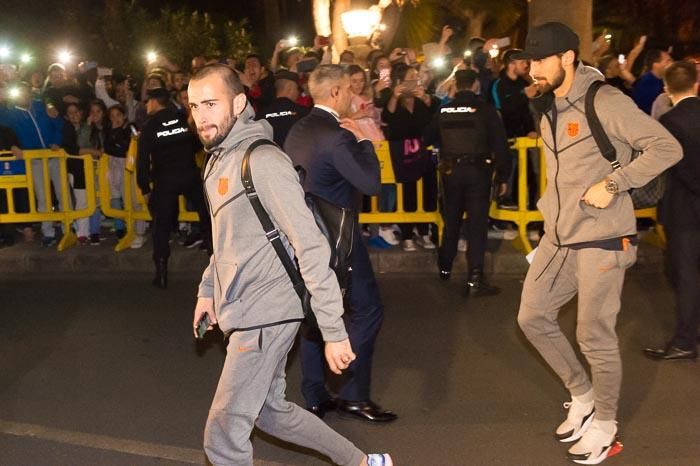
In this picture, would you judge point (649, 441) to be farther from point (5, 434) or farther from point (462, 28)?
point (462, 28)

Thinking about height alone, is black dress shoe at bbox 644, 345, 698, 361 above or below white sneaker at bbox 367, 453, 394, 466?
below

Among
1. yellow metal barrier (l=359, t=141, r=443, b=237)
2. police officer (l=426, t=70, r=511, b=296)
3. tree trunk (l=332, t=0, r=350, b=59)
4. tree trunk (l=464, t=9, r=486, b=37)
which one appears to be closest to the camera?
police officer (l=426, t=70, r=511, b=296)

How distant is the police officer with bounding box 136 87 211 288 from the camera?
9.54 m

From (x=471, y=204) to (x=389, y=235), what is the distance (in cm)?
185

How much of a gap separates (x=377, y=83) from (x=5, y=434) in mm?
6877

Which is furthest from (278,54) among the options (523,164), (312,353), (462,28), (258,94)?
(462,28)

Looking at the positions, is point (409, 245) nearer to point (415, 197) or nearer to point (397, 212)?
point (397, 212)

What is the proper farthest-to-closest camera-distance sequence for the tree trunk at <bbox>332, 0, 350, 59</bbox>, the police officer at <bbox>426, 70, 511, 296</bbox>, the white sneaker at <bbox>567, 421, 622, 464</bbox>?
the tree trunk at <bbox>332, 0, 350, 59</bbox> → the police officer at <bbox>426, 70, 511, 296</bbox> → the white sneaker at <bbox>567, 421, 622, 464</bbox>

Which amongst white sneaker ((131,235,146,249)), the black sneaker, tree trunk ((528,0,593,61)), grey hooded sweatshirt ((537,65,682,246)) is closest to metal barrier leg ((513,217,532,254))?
tree trunk ((528,0,593,61))

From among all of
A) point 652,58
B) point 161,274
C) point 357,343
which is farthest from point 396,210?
point 357,343

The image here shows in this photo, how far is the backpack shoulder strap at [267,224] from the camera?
4070 mm

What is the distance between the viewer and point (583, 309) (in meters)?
5.18

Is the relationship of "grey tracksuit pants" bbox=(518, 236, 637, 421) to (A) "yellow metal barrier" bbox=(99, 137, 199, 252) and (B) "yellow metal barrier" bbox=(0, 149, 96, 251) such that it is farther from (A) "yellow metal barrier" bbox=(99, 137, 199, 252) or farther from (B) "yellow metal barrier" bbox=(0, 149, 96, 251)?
(B) "yellow metal barrier" bbox=(0, 149, 96, 251)

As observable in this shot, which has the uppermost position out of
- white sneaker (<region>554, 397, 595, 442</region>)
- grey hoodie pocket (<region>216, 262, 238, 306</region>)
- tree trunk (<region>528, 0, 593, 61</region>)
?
tree trunk (<region>528, 0, 593, 61</region>)
